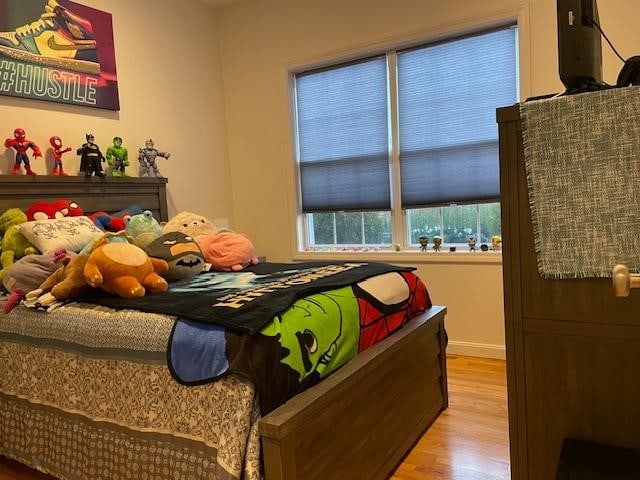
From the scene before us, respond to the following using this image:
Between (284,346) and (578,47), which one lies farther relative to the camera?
(284,346)

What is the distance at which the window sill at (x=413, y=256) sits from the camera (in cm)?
319

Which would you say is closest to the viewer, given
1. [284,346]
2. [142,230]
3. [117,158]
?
[284,346]

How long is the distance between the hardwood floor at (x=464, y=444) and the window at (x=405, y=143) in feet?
3.83

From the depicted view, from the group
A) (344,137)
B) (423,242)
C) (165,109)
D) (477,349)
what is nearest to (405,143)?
(344,137)

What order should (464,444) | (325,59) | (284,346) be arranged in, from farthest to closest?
(325,59) → (464,444) → (284,346)

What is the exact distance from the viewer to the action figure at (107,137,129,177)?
3.22 metres

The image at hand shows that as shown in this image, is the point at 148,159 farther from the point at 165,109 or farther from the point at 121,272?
the point at 121,272

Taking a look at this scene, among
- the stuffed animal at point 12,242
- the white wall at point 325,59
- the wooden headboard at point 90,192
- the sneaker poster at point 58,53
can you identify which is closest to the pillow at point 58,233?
the stuffed animal at point 12,242

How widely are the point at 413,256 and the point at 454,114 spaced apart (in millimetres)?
1022

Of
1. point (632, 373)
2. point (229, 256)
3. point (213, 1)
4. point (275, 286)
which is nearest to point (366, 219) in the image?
point (229, 256)

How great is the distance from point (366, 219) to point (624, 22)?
2.02m

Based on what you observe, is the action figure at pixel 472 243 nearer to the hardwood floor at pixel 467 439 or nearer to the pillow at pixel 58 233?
the hardwood floor at pixel 467 439

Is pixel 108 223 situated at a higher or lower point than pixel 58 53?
lower

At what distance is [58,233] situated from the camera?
2451 mm
